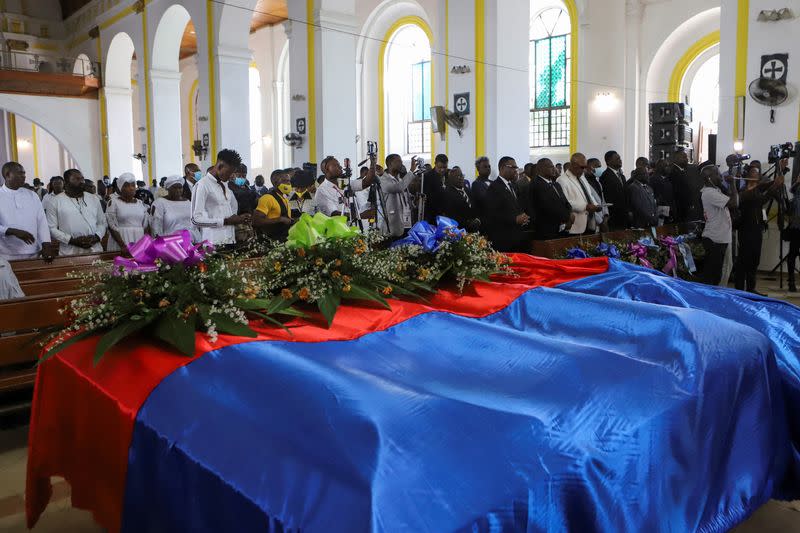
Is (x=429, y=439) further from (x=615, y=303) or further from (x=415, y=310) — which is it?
(x=615, y=303)

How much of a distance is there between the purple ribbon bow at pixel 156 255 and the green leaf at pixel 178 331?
276 mm

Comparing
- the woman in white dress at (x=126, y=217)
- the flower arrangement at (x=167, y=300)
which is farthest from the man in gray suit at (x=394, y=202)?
the flower arrangement at (x=167, y=300)

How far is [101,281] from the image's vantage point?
2.66 meters

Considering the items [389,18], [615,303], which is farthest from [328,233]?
[389,18]

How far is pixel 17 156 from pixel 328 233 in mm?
26975

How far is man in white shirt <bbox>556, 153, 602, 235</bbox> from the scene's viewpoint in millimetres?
7328

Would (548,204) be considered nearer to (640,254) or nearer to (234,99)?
(640,254)

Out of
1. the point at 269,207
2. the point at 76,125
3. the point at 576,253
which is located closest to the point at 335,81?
the point at 269,207

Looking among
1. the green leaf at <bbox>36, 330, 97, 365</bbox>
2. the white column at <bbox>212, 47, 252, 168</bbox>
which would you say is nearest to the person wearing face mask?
the green leaf at <bbox>36, 330, 97, 365</bbox>

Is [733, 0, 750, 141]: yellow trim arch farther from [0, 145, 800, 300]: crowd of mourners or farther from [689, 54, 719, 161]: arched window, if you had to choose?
[689, 54, 719, 161]: arched window

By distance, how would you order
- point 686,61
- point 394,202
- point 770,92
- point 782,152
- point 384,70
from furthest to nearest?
1. point 384,70
2. point 686,61
3. point 770,92
4. point 782,152
5. point 394,202

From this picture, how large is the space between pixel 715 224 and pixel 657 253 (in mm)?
1017

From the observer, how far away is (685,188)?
9.34 meters

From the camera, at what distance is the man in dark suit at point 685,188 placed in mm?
9255
